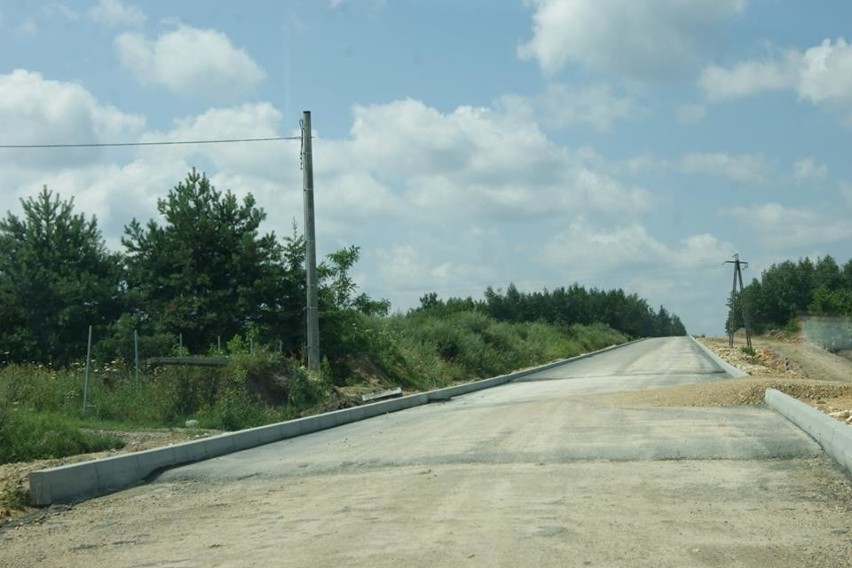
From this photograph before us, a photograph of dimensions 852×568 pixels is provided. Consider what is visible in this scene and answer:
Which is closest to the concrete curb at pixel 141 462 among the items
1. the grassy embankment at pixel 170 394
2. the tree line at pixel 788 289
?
the grassy embankment at pixel 170 394

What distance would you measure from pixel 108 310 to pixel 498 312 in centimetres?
7852

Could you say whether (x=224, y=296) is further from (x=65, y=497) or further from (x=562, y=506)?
(x=562, y=506)

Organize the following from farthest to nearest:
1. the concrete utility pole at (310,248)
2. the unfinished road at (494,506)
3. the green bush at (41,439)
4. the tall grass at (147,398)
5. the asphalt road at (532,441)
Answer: the concrete utility pole at (310,248) → the tall grass at (147,398) → the green bush at (41,439) → the asphalt road at (532,441) → the unfinished road at (494,506)

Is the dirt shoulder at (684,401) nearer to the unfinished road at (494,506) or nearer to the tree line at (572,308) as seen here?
the unfinished road at (494,506)

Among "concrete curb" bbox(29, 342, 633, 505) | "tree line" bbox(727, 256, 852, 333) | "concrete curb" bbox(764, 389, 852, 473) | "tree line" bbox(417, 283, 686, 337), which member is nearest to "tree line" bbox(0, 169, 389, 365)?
"concrete curb" bbox(29, 342, 633, 505)

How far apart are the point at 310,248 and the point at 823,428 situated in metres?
16.2

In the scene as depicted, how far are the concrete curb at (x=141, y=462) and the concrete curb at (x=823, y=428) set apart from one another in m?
8.57

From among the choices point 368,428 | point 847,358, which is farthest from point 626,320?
point 368,428

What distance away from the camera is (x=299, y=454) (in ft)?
46.5

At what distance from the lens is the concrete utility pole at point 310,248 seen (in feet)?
82.4

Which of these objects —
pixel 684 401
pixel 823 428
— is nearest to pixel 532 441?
pixel 823 428

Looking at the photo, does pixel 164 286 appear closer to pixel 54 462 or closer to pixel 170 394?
pixel 170 394

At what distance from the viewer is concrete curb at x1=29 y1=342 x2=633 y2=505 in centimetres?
1086

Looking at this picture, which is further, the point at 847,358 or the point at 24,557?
the point at 847,358
